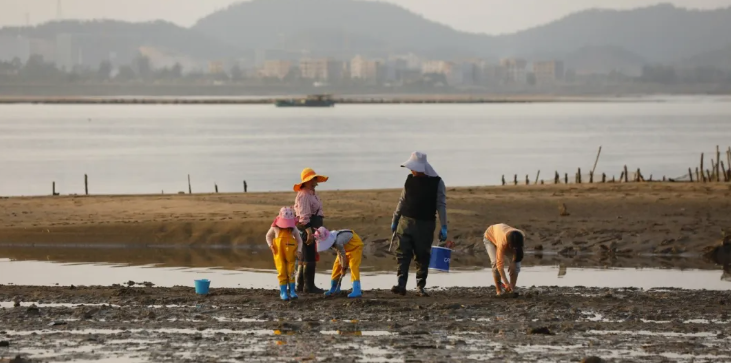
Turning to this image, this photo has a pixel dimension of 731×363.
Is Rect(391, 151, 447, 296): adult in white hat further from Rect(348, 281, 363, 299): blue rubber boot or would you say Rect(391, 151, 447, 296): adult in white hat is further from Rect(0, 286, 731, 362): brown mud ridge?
Rect(348, 281, 363, 299): blue rubber boot

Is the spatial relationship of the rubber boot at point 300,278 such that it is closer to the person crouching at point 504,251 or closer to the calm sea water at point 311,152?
the person crouching at point 504,251

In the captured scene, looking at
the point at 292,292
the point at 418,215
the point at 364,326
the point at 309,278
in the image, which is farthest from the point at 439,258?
the point at 364,326

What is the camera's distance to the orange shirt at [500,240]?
15.1m

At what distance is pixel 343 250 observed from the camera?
1516cm

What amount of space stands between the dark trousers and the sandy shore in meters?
9.15

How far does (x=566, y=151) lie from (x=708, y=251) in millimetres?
62903

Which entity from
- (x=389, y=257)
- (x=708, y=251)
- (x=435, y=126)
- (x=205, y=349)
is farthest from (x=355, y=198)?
(x=435, y=126)

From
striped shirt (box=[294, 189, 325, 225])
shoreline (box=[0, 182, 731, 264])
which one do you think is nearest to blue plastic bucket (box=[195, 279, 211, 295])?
striped shirt (box=[294, 189, 325, 225])

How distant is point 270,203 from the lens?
1184 inches

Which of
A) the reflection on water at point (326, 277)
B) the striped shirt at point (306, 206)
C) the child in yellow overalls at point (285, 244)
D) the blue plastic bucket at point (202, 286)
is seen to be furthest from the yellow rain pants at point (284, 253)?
the reflection on water at point (326, 277)

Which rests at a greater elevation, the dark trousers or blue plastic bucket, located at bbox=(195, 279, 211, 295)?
the dark trousers

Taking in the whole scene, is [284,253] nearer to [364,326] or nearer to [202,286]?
[202,286]

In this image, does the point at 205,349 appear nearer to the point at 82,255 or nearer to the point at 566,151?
the point at 82,255

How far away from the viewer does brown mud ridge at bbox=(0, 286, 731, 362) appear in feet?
37.4
